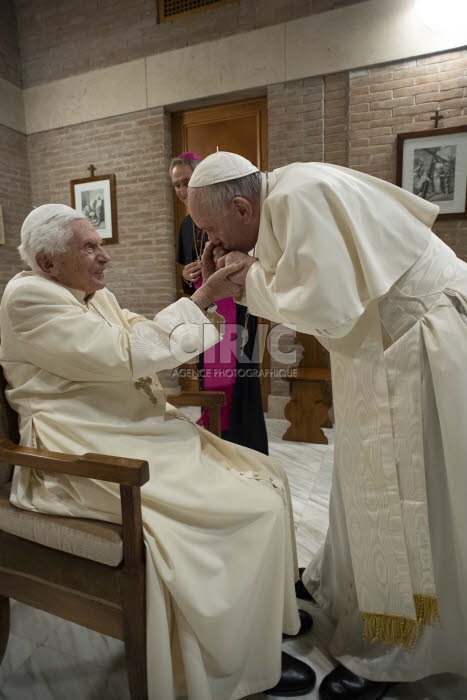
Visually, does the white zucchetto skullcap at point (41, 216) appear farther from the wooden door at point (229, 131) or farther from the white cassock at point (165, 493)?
the wooden door at point (229, 131)

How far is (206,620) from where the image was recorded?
1261mm

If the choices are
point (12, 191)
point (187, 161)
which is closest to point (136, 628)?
point (187, 161)

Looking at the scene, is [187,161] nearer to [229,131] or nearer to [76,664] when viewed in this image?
[229,131]

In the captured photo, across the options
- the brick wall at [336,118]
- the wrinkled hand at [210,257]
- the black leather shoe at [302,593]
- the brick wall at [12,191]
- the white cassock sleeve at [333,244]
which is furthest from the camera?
the brick wall at [12,191]

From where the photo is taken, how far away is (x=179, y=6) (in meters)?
5.18

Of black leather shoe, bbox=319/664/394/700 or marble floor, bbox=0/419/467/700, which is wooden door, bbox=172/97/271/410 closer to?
marble floor, bbox=0/419/467/700

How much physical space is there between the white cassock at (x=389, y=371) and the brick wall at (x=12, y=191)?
5.77m

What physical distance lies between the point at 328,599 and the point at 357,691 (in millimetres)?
372

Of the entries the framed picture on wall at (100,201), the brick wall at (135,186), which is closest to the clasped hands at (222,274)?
the brick wall at (135,186)

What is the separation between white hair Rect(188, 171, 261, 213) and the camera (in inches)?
57.0

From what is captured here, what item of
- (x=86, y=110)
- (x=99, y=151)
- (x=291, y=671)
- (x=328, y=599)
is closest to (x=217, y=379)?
(x=328, y=599)

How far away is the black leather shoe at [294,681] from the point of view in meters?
1.54

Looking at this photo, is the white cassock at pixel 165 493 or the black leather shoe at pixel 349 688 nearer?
the white cassock at pixel 165 493

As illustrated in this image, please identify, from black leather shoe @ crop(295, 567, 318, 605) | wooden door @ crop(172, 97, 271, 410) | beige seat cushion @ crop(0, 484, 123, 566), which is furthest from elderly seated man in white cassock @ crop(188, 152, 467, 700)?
wooden door @ crop(172, 97, 271, 410)
